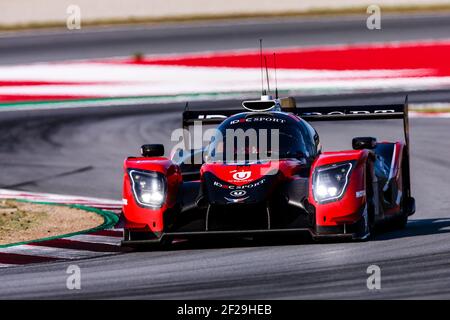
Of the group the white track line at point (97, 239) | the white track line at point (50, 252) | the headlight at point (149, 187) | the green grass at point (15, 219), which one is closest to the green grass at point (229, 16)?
the green grass at point (15, 219)

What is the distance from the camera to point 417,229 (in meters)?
11.7

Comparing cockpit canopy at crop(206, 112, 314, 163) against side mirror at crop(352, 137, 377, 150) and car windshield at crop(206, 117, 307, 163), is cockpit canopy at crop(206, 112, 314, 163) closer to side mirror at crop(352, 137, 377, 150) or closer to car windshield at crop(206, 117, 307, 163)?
car windshield at crop(206, 117, 307, 163)

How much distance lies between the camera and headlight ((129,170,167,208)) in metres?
10.7

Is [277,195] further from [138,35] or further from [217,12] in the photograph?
[217,12]

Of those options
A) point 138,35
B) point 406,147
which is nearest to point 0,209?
point 406,147

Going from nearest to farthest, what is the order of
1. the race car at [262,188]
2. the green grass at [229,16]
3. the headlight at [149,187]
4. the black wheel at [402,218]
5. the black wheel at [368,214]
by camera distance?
1. the race car at [262,188]
2. the black wheel at [368,214]
3. the headlight at [149,187]
4. the black wheel at [402,218]
5. the green grass at [229,16]

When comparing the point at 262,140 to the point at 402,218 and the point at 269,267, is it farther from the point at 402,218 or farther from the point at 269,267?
the point at 269,267

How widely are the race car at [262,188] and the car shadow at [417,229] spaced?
13 centimetres

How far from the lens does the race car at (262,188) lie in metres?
10.3

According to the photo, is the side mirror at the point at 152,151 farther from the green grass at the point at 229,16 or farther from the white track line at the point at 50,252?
the green grass at the point at 229,16

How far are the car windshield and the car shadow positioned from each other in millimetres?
1051

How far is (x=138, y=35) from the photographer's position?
31172mm

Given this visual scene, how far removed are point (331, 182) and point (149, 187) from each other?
158 cm

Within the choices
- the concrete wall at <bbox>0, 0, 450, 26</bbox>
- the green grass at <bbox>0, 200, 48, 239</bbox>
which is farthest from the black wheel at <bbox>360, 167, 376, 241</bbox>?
the concrete wall at <bbox>0, 0, 450, 26</bbox>
